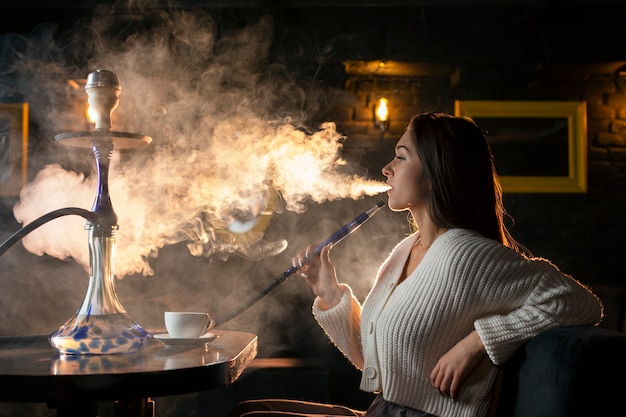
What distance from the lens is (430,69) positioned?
5.07 meters

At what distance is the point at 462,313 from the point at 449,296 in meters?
0.05

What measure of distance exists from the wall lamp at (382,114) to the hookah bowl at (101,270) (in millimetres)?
3491

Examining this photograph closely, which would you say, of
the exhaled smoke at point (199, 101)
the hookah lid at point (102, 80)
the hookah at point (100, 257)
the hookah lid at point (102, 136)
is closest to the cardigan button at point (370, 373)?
the hookah at point (100, 257)

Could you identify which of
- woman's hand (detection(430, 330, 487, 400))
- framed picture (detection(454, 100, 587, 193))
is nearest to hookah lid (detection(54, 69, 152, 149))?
woman's hand (detection(430, 330, 487, 400))

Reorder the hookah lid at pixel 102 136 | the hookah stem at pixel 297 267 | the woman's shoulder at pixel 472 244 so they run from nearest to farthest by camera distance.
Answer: the woman's shoulder at pixel 472 244 → the hookah lid at pixel 102 136 → the hookah stem at pixel 297 267

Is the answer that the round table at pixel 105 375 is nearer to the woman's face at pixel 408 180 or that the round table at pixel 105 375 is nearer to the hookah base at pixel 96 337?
the hookah base at pixel 96 337

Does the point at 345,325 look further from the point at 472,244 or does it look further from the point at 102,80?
the point at 102,80

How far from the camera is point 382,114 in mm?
5043

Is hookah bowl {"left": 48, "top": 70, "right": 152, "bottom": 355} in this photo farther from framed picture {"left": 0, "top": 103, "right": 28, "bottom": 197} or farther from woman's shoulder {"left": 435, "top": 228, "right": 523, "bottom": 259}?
framed picture {"left": 0, "top": 103, "right": 28, "bottom": 197}

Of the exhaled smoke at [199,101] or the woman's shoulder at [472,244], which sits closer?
the woman's shoulder at [472,244]

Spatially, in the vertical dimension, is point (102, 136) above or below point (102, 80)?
below

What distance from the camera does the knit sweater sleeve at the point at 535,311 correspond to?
4.50ft

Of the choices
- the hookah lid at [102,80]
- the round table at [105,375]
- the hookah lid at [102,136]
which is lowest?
the round table at [105,375]

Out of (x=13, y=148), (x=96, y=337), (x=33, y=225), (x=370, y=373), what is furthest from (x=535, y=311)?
(x=13, y=148)
